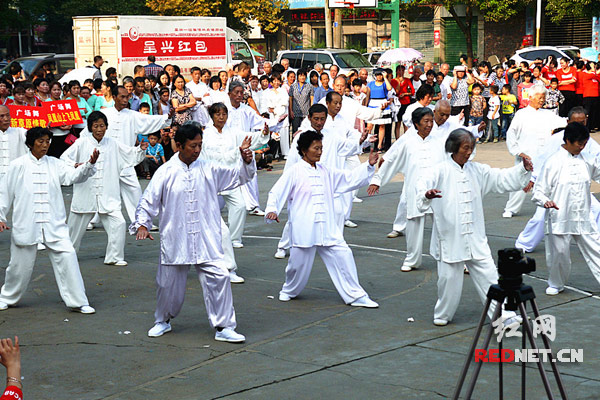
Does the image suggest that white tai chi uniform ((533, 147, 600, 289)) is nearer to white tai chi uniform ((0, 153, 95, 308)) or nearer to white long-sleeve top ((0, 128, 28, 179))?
white tai chi uniform ((0, 153, 95, 308))

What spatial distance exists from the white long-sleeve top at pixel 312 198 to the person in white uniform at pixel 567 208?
162 centimetres

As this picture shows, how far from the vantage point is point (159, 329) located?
6949mm

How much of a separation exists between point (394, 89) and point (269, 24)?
78.2 ft

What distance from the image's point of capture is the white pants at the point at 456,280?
6969mm

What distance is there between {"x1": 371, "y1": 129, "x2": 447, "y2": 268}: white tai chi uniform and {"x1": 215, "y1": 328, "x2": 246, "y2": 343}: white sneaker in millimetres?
2848

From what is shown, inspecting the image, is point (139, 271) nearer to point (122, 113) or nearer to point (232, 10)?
point (122, 113)

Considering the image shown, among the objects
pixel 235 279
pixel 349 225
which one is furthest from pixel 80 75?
pixel 235 279

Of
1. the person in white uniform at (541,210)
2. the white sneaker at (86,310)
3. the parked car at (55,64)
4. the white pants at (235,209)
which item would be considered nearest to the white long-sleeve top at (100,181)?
the white pants at (235,209)

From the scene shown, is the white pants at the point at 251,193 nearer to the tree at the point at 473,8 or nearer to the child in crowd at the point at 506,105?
the child in crowd at the point at 506,105

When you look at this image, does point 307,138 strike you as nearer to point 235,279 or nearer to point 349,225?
point 235,279

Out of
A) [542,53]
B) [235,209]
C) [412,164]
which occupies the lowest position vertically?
[235,209]

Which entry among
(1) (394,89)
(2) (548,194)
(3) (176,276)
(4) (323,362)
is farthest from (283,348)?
(1) (394,89)

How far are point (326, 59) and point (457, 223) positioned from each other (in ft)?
69.2

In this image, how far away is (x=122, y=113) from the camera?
11.1 metres
